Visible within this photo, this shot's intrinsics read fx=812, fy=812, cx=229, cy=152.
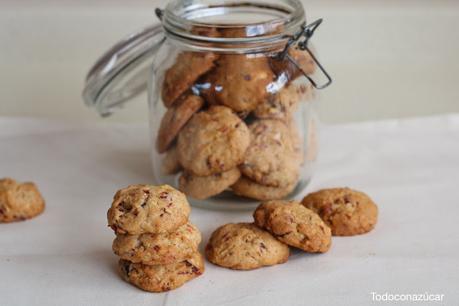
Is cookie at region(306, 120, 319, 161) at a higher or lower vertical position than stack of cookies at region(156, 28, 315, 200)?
lower

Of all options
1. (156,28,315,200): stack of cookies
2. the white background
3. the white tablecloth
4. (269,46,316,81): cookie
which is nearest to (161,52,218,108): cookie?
(156,28,315,200): stack of cookies

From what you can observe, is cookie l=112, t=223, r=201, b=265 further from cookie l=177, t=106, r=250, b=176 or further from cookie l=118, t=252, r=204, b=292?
cookie l=177, t=106, r=250, b=176

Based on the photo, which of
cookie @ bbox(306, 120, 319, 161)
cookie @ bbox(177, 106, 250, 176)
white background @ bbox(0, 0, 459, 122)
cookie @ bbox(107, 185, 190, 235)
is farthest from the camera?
white background @ bbox(0, 0, 459, 122)

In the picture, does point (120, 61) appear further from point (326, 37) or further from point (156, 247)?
point (326, 37)

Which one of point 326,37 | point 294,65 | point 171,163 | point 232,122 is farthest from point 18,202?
point 326,37

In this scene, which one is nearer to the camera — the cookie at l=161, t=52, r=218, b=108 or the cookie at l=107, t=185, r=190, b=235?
the cookie at l=107, t=185, r=190, b=235

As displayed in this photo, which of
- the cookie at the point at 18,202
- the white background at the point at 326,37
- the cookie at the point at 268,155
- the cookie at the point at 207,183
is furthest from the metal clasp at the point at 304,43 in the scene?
the white background at the point at 326,37

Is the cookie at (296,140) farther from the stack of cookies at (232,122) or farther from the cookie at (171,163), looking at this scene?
the cookie at (171,163)

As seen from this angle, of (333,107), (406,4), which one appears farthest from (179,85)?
(406,4)
